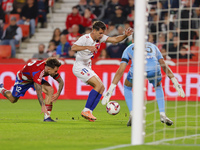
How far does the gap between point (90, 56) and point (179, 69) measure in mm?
5801

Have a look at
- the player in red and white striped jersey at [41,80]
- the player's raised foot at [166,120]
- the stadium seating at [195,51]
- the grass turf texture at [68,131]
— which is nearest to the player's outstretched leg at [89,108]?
the grass turf texture at [68,131]

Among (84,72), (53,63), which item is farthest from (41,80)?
(84,72)

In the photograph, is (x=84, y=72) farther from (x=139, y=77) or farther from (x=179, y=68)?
(x=179, y=68)

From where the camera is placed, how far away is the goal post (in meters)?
5.68

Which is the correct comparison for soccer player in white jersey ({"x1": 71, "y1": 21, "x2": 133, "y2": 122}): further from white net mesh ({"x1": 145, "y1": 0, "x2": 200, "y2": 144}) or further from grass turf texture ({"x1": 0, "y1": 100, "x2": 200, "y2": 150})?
white net mesh ({"x1": 145, "y1": 0, "x2": 200, "y2": 144})

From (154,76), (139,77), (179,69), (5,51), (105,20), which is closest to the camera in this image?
(139,77)

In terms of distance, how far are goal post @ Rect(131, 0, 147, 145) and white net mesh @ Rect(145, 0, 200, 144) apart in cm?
178

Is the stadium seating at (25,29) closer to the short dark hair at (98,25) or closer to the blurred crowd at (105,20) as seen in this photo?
the blurred crowd at (105,20)

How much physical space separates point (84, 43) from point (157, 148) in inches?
167

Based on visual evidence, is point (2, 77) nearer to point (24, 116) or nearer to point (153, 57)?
point (24, 116)

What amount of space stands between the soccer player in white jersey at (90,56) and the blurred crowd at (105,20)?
215 inches

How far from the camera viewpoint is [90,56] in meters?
9.64

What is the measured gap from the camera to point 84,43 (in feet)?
30.9

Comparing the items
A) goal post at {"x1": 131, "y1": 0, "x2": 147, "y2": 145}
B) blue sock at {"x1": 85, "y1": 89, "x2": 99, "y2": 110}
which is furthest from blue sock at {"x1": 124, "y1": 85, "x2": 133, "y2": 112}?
goal post at {"x1": 131, "y1": 0, "x2": 147, "y2": 145}
